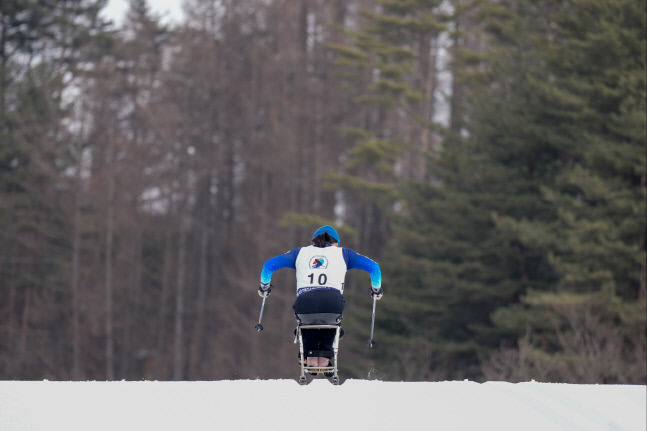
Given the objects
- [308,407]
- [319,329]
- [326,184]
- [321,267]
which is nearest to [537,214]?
[326,184]

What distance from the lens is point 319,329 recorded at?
33.9ft

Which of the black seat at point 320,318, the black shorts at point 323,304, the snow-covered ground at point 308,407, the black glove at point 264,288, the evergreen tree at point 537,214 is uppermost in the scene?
the evergreen tree at point 537,214

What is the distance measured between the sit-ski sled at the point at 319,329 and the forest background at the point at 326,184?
12573mm

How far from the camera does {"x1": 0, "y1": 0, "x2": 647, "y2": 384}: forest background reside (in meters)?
26.1

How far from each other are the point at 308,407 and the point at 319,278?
1.67 m

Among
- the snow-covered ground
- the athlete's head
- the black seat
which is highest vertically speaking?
the athlete's head

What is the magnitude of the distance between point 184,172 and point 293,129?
18.3 ft

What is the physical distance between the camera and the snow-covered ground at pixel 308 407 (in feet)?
27.2

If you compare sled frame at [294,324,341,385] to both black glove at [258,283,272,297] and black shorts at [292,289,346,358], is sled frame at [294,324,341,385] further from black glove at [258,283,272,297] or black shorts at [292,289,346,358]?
black glove at [258,283,272,297]

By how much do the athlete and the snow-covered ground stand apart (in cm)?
40

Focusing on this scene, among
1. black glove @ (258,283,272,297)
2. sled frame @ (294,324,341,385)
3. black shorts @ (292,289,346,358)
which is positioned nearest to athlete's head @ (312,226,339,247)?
black shorts @ (292,289,346,358)

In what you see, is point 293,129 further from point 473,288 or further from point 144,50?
point 473,288

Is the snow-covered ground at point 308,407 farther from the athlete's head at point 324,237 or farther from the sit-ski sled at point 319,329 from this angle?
the athlete's head at point 324,237

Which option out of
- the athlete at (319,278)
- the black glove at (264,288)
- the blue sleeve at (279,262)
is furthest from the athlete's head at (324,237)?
the black glove at (264,288)
